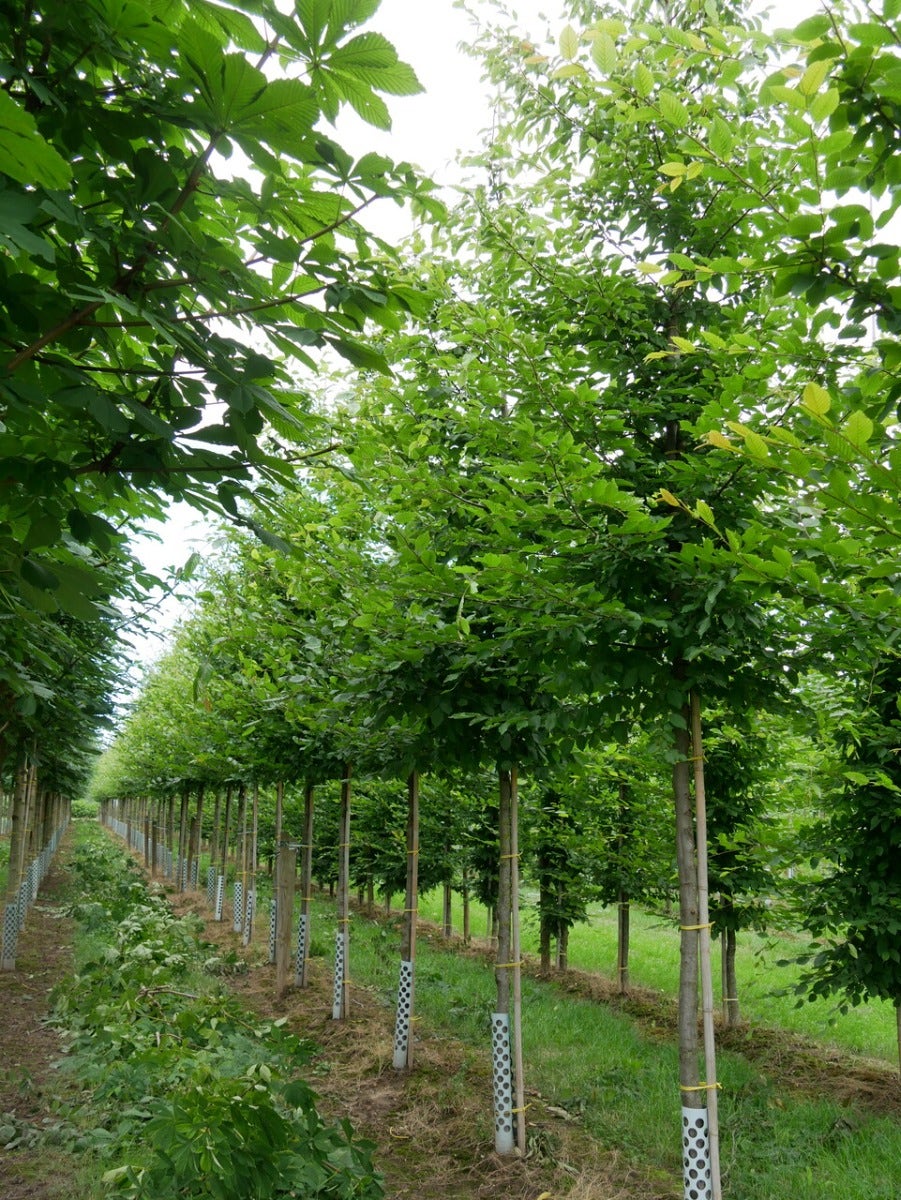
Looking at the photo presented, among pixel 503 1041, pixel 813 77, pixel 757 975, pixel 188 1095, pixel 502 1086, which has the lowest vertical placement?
pixel 757 975

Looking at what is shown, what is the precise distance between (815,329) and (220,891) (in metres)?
17.8

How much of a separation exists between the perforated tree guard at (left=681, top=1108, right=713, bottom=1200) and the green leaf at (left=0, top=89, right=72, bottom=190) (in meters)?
4.03

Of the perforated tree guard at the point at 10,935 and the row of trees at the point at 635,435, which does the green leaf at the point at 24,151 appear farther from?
the perforated tree guard at the point at 10,935

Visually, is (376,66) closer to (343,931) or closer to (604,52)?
(604,52)

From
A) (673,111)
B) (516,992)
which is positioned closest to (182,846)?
(516,992)

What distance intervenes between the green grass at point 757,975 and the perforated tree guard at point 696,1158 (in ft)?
7.63

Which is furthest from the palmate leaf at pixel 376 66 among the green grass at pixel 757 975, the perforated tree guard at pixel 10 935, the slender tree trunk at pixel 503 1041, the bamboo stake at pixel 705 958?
the perforated tree guard at pixel 10 935

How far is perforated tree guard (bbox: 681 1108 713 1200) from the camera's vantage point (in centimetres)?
365

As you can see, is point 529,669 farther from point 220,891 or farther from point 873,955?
point 220,891

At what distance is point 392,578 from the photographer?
465 centimetres

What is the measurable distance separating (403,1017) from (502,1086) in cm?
223

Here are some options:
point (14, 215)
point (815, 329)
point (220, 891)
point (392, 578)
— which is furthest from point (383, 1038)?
point (220, 891)

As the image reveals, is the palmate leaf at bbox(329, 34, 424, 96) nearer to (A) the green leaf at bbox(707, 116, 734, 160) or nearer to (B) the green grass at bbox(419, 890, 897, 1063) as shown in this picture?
(A) the green leaf at bbox(707, 116, 734, 160)

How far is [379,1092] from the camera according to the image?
23.2ft
